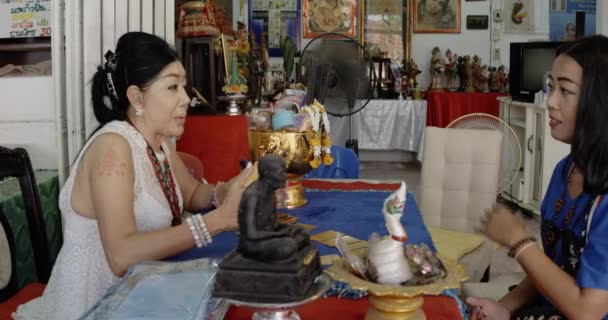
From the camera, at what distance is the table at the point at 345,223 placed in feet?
3.67

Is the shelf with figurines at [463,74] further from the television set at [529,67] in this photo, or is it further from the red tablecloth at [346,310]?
the red tablecloth at [346,310]

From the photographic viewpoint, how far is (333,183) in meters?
2.36

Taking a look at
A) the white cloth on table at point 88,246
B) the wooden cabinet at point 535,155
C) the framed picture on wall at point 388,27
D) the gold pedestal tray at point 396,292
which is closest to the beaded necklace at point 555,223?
the gold pedestal tray at point 396,292

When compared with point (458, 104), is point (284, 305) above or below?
below

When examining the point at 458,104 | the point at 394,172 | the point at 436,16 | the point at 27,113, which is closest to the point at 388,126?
the point at 394,172

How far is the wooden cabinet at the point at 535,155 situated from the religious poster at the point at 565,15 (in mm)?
2466

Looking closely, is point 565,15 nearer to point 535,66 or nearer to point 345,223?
point 535,66

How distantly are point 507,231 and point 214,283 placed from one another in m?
0.62

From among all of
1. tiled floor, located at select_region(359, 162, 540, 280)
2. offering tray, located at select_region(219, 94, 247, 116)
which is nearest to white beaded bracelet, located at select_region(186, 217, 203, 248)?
offering tray, located at select_region(219, 94, 247, 116)

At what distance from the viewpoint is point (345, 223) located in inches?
69.6

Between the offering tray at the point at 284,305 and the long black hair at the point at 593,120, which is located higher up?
the long black hair at the point at 593,120

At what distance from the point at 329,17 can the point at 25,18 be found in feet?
15.8

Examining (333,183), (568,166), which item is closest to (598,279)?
(568,166)

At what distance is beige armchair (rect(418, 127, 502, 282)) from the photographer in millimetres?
2645
